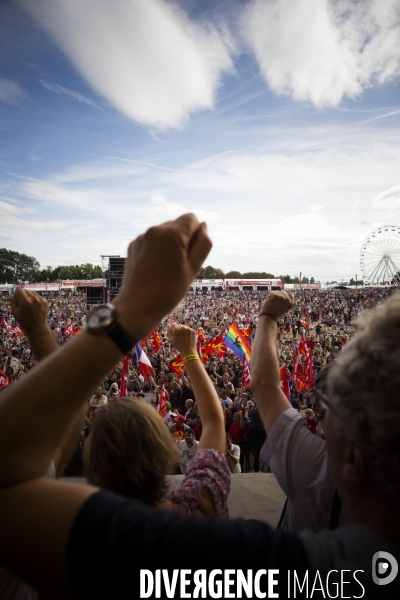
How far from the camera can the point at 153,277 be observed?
2.41ft

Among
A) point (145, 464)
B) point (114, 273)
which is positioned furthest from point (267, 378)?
point (114, 273)

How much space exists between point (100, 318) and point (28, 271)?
373 feet

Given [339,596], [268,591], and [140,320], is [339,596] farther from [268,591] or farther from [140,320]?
[140,320]

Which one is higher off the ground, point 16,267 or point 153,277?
point 16,267

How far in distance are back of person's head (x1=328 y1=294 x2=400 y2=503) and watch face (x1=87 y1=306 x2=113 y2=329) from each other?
0.49 meters

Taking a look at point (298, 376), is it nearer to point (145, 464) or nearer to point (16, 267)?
point (145, 464)

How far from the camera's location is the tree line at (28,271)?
9625cm

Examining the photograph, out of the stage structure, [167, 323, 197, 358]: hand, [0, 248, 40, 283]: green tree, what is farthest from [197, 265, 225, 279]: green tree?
[167, 323, 197, 358]: hand

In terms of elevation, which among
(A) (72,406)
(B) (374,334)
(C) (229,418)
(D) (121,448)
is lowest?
(C) (229,418)

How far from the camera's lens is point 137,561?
1.85 feet

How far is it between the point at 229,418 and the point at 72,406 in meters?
7.08

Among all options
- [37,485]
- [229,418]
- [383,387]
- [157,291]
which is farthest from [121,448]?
[229,418]

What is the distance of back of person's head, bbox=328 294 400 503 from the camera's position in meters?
0.59

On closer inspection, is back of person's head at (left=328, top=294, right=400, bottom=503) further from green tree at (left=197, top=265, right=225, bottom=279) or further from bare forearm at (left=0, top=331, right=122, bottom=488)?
green tree at (left=197, top=265, right=225, bottom=279)
